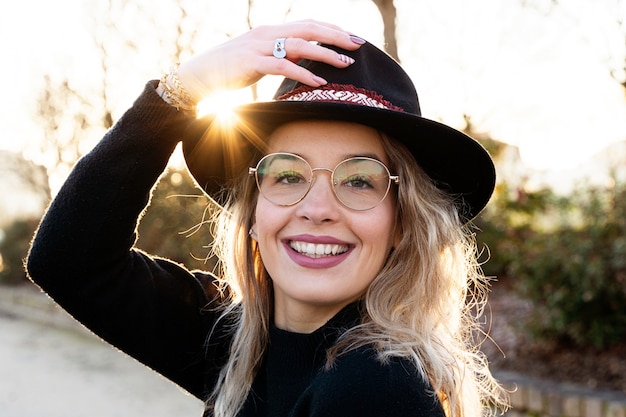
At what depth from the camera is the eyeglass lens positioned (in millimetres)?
1901

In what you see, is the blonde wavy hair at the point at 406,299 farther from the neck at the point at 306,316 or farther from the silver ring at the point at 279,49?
the silver ring at the point at 279,49

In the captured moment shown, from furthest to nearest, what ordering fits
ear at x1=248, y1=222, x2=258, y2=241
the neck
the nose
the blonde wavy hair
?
ear at x1=248, y1=222, x2=258, y2=241, the neck, the nose, the blonde wavy hair

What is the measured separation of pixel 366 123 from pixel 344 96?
0.10 m

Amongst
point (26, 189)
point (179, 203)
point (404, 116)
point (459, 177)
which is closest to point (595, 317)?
point (459, 177)

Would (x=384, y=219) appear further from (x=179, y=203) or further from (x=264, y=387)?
(x=179, y=203)

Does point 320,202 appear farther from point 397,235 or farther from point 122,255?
point 122,255

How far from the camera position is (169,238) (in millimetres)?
10695

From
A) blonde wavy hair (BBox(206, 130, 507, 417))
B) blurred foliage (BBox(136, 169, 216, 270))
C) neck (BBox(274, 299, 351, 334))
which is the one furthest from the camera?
blurred foliage (BBox(136, 169, 216, 270))

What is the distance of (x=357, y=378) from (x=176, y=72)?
1.07 meters

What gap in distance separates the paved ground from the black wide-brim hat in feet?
16.3

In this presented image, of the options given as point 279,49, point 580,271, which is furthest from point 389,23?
point 279,49

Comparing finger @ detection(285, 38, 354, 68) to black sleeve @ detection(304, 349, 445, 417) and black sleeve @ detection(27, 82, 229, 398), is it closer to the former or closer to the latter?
black sleeve @ detection(27, 82, 229, 398)

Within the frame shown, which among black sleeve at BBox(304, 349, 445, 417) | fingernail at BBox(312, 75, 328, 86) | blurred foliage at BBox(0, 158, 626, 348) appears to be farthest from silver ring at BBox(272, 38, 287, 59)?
blurred foliage at BBox(0, 158, 626, 348)

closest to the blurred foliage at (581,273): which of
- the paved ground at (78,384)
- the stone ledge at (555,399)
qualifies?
the stone ledge at (555,399)
